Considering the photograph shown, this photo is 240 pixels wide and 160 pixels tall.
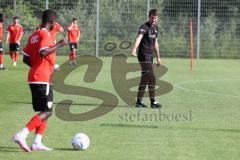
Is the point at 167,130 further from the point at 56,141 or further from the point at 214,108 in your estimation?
the point at 214,108

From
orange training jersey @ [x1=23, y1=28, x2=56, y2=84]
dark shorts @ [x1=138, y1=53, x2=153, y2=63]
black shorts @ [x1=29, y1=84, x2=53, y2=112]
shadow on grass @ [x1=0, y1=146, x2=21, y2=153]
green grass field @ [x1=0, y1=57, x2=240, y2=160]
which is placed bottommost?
green grass field @ [x1=0, y1=57, x2=240, y2=160]

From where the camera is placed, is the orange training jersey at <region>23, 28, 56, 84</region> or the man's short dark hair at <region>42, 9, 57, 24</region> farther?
the man's short dark hair at <region>42, 9, 57, 24</region>

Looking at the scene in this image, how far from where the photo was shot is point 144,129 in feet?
39.2

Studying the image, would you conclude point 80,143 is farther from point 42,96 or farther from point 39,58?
point 39,58

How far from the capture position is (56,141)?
10.5 m

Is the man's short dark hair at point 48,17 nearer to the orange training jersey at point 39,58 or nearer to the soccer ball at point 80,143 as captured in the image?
the orange training jersey at point 39,58

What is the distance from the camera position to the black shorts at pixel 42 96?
9633mm

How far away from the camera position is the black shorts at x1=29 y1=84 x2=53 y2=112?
31.6 feet

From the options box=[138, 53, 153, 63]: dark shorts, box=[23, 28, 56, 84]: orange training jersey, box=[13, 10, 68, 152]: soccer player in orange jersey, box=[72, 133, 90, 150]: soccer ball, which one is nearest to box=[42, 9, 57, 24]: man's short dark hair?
box=[13, 10, 68, 152]: soccer player in orange jersey

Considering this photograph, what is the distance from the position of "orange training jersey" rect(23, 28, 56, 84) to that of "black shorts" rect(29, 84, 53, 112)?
0.27 ft

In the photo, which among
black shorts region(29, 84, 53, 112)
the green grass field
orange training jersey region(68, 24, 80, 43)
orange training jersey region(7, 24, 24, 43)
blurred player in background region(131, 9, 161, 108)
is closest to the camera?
the green grass field

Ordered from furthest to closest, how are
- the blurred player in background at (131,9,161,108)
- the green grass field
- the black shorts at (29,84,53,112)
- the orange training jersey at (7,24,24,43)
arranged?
1. the orange training jersey at (7,24,24,43)
2. the blurred player in background at (131,9,161,108)
3. the black shorts at (29,84,53,112)
4. the green grass field

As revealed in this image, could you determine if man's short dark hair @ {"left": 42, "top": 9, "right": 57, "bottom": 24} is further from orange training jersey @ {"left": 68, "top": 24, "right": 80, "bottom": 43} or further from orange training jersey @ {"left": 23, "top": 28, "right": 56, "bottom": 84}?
orange training jersey @ {"left": 68, "top": 24, "right": 80, "bottom": 43}

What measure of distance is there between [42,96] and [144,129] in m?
2.91
